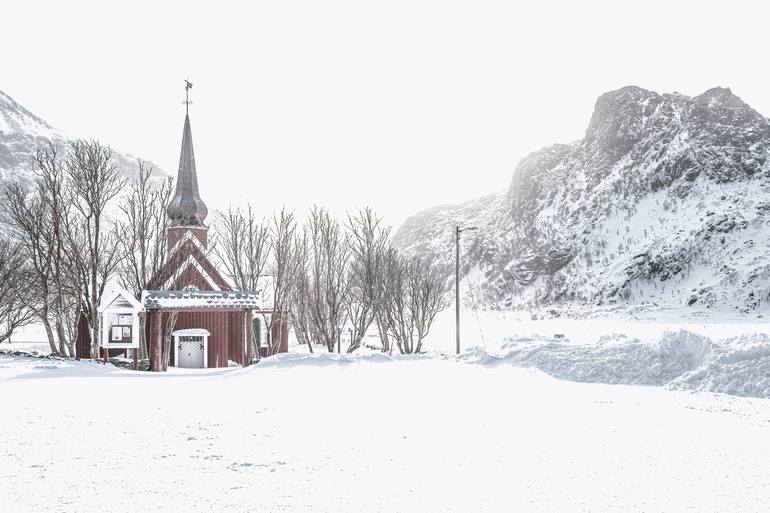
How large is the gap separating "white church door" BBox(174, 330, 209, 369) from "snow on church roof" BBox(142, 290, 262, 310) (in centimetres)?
217

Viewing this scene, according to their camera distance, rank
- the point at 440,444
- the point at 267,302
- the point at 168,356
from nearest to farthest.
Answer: the point at 440,444 < the point at 168,356 < the point at 267,302

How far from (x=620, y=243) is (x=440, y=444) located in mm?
85147

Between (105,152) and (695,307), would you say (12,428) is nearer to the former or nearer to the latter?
(105,152)

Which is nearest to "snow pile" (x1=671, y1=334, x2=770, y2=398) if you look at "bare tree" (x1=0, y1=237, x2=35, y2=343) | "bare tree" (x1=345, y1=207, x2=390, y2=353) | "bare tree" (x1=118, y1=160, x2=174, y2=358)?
"bare tree" (x1=345, y1=207, x2=390, y2=353)

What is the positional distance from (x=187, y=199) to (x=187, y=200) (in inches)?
2.6

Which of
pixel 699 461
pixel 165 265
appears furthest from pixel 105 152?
pixel 699 461

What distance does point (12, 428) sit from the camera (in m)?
10.5

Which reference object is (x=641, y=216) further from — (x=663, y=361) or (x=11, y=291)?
(x=11, y=291)

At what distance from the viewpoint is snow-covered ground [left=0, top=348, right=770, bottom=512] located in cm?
666

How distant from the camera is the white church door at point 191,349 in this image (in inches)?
1121

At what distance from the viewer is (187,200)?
32312 mm

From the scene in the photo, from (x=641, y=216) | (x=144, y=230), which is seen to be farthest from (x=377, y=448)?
(x=641, y=216)

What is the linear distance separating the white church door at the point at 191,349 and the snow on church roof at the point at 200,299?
2.17 metres

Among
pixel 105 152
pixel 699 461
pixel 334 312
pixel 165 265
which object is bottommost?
pixel 699 461
